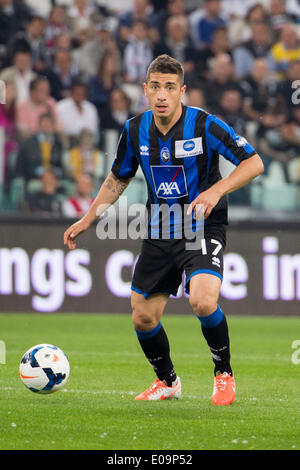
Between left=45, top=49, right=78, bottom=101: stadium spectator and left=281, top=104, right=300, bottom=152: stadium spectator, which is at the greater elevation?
left=45, top=49, right=78, bottom=101: stadium spectator

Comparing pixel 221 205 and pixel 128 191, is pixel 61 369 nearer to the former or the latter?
pixel 221 205

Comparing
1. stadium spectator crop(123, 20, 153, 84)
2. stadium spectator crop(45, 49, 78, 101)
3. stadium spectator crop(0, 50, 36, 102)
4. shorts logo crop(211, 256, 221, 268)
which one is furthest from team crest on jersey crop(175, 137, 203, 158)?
stadium spectator crop(123, 20, 153, 84)

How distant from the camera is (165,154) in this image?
6.17 meters

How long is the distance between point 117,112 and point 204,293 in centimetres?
802

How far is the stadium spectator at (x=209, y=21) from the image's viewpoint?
1523cm

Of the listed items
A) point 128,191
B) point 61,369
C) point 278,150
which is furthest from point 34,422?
point 278,150

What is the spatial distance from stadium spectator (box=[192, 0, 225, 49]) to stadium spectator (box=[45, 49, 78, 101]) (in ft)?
7.57

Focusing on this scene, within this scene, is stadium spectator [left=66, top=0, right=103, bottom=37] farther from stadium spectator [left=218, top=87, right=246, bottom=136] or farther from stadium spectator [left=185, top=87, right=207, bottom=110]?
stadium spectator [left=218, top=87, right=246, bottom=136]

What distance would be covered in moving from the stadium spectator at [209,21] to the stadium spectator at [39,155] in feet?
12.7

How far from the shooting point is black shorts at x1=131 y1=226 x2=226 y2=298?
6031mm

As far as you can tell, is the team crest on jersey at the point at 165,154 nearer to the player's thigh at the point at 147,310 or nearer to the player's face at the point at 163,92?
the player's face at the point at 163,92

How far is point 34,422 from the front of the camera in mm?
5227

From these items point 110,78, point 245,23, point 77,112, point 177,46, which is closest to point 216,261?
point 77,112

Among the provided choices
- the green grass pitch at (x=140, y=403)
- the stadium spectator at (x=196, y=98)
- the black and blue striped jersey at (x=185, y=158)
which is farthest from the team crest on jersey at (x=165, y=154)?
the stadium spectator at (x=196, y=98)
